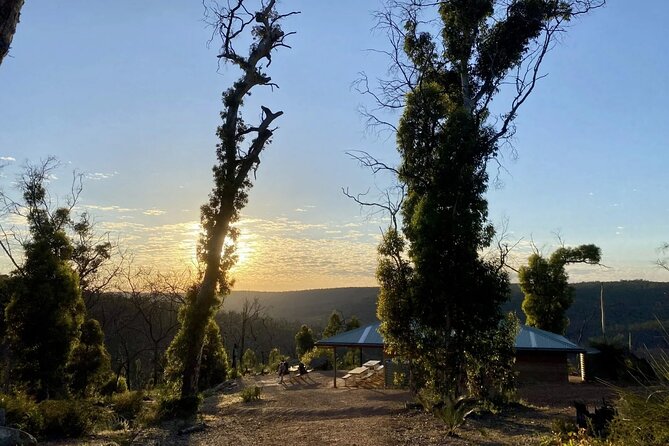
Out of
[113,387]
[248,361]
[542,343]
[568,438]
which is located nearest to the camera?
[568,438]

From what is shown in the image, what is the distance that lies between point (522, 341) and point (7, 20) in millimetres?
21702

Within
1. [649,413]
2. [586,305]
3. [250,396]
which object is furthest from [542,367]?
[586,305]

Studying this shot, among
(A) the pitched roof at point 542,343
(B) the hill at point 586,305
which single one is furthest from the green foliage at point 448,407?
(A) the pitched roof at point 542,343

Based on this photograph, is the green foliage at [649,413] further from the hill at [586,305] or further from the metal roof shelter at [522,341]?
the metal roof shelter at [522,341]

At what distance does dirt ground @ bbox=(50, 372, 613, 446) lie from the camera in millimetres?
8539

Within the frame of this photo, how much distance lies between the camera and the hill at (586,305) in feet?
161

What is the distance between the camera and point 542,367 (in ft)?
Answer: 72.3

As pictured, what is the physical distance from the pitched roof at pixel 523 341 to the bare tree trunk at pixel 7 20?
56.9ft

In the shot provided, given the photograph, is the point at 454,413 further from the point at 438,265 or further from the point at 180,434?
the point at 180,434

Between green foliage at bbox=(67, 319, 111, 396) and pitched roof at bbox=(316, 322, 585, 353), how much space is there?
905 centimetres

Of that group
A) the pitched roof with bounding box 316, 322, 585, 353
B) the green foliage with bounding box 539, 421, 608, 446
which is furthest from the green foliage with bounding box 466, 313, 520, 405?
the pitched roof with bounding box 316, 322, 585, 353

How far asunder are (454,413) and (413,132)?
286 inches

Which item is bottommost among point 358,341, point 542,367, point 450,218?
point 542,367

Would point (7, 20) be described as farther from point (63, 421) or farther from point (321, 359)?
point (321, 359)
